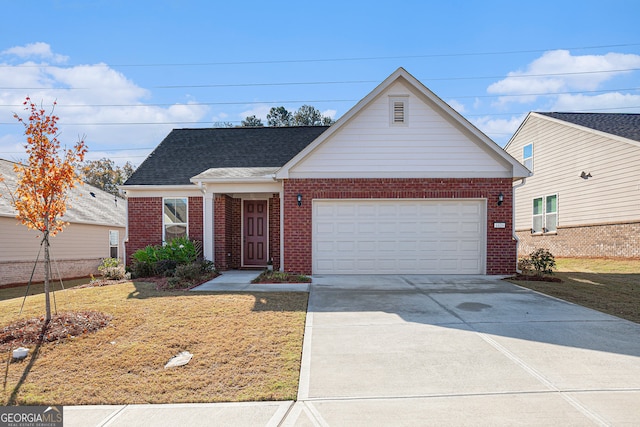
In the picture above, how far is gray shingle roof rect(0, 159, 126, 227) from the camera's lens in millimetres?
16031

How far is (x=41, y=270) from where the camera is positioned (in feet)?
55.6

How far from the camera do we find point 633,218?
14.3m

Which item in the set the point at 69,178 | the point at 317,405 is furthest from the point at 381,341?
the point at 69,178

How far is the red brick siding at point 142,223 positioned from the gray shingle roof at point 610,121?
1859 cm

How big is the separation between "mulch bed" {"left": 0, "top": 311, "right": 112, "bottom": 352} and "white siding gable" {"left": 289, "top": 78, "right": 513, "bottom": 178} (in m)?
6.66

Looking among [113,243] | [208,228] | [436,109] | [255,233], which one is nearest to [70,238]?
[113,243]

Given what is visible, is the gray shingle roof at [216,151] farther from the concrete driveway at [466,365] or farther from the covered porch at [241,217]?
the concrete driveway at [466,365]

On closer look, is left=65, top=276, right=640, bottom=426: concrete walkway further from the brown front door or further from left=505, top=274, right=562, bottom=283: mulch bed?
the brown front door

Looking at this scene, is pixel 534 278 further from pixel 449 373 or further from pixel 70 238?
pixel 70 238

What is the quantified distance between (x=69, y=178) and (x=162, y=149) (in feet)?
31.9

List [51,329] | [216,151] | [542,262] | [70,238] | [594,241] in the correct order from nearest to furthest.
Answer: [51,329]
[542,262]
[216,151]
[594,241]
[70,238]

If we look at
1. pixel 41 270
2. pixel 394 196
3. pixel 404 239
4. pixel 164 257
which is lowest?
pixel 41 270

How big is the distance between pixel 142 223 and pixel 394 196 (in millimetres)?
8837

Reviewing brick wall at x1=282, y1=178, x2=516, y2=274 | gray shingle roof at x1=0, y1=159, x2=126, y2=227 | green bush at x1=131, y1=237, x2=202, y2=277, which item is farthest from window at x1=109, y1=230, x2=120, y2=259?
brick wall at x1=282, y1=178, x2=516, y2=274
